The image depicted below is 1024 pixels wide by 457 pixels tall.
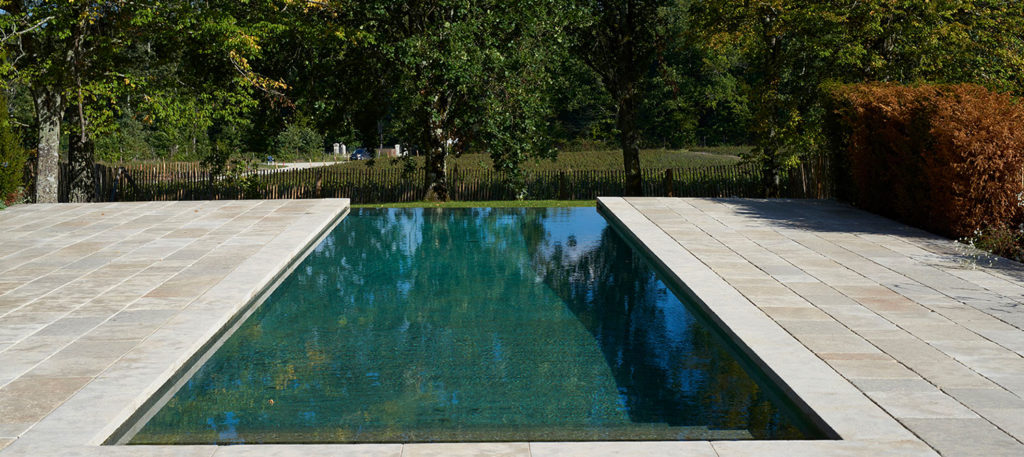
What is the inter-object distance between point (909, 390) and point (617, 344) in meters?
2.64

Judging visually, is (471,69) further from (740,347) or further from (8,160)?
(740,347)

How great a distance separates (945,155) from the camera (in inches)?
464

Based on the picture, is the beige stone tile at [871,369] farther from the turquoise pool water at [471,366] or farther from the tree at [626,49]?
the tree at [626,49]

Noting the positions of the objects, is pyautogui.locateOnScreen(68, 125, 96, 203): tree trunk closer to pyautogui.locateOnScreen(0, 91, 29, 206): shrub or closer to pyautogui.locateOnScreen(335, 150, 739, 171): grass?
pyautogui.locateOnScreen(0, 91, 29, 206): shrub

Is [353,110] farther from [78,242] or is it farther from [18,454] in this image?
[18,454]

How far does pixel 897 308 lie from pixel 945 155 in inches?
191

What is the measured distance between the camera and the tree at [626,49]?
29.0 meters

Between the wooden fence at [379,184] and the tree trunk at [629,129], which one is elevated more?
the tree trunk at [629,129]

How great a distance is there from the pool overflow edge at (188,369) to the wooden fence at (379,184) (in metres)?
15.5

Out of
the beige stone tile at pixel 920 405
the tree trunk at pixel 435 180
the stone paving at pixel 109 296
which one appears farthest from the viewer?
the tree trunk at pixel 435 180

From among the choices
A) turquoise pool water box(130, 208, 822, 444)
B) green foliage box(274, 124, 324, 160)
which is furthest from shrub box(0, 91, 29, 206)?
green foliage box(274, 124, 324, 160)

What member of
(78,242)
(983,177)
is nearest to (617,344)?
(983,177)

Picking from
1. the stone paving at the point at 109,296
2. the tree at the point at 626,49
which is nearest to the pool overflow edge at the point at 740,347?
the stone paving at the point at 109,296

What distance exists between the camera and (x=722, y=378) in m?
6.51
